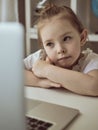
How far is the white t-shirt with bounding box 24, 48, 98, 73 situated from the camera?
0.85 metres

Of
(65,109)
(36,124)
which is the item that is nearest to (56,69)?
(65,109)

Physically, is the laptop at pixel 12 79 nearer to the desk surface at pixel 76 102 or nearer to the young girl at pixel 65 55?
the desk surface at pixel 76 102

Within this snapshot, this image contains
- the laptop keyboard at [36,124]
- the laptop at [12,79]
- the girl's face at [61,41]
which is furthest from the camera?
the girl's face at [61,41]

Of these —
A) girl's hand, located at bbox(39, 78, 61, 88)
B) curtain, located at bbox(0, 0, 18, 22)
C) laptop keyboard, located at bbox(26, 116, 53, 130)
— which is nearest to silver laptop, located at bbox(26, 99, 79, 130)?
laptop keyboard, located at bbox(26, 116, 53, 130)

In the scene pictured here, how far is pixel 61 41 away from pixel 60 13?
106 mm

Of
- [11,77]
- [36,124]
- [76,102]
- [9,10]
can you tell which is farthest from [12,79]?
[9,10]

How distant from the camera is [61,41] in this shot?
818 millimetres

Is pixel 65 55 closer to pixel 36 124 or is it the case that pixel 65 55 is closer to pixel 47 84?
pixel 47 84

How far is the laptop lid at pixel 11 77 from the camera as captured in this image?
0.32 metres

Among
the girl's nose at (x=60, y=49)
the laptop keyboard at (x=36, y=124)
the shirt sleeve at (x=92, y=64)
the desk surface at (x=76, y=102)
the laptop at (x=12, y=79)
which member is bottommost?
the desk surface at (x=76, y=102)

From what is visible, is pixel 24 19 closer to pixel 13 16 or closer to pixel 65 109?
pixel 13 16

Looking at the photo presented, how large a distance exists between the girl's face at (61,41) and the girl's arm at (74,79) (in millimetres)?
28

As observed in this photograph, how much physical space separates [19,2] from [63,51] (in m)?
0.27

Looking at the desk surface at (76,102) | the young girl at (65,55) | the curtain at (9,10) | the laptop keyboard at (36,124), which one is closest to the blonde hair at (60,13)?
the young girl at (65,55)
